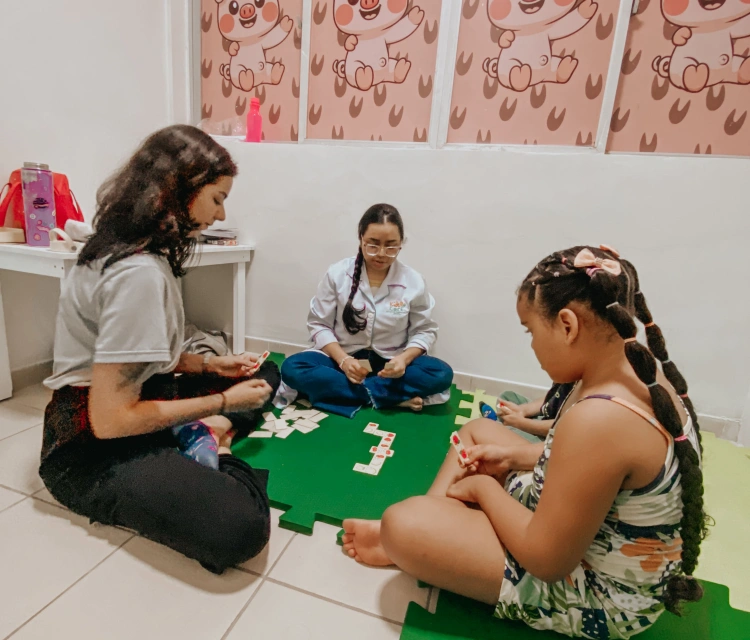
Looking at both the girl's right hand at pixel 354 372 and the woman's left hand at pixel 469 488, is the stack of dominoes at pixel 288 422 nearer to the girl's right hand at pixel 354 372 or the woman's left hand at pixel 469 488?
the girl's right hand at pixel 354 372

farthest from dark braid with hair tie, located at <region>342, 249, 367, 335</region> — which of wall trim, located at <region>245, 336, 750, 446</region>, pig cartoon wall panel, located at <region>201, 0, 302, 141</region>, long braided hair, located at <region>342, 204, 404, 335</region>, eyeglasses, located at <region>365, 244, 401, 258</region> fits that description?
pig cartoon wall panel, located at <region>201, 0, 302, 141</region>

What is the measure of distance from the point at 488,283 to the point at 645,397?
1.42 meters

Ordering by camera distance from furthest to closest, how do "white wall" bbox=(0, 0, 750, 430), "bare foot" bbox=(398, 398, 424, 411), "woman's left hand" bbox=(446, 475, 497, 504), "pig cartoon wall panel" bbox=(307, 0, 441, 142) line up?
1. "pig cartoon wall panel" bbox=(307, 0, 441, 142)
2. "bare foot" bbox=(398, 398, 424, 411)
3. "white wall" bbox=(0, 0, 750, 430)
4. "woman's left hand" bbox=(446, 475, 497, 504)

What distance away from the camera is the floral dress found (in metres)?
0.74

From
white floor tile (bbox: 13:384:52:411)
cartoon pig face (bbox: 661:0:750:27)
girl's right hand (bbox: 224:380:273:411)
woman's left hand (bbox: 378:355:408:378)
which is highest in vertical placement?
cartoon pig face (bbox: 661:0:750:27)

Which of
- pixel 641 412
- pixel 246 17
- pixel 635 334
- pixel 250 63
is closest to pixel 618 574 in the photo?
pixel 641 412

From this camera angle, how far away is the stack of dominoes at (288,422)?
1.64 m

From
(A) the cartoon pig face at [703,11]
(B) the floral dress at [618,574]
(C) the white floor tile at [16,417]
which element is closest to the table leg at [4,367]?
(C) the white floor tile at [16,417]

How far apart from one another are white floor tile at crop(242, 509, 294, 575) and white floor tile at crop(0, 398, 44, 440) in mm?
1050

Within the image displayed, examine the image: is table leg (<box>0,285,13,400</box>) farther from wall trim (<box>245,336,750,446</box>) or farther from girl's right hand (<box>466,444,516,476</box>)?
girl's right hand (<box>466,444,516,476</box>)

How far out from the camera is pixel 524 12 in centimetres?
196

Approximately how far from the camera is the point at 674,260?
1.86 meters

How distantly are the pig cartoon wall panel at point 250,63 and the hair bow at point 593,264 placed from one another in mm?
2066

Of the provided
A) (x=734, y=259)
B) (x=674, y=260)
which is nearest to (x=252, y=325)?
(x=674, y=260)
